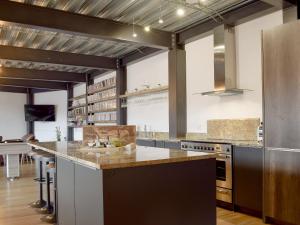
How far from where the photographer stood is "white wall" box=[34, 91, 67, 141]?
37.3 feet

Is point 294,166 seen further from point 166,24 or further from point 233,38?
point 166,24

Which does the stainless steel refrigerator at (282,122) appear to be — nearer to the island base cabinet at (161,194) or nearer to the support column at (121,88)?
the island base cabinet at (161,194)

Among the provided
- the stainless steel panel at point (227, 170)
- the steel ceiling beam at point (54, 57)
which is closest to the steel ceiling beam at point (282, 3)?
the stainless steel panel at point (227, 170)

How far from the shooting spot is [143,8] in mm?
4430

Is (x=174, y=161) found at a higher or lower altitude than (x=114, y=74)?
lower

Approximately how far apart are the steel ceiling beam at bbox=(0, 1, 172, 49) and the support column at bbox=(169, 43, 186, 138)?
421 mm

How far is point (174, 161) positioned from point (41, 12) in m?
3.17

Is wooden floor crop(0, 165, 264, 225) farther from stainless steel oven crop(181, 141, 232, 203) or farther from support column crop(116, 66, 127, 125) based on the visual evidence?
support column crop(116, 66, 127, 125)

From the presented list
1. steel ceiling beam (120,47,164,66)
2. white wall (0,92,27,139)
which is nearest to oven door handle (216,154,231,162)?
steel ceiling beam (120,47,164,66)

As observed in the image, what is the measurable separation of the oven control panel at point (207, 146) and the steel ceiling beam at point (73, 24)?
195 centimetres

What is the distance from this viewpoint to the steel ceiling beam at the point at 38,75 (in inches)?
324

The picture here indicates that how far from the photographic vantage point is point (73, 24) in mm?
4516

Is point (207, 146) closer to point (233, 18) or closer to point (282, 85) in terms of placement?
point (282, 85)

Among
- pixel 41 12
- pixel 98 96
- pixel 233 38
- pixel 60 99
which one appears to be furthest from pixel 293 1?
Answer: pixel 60 99
